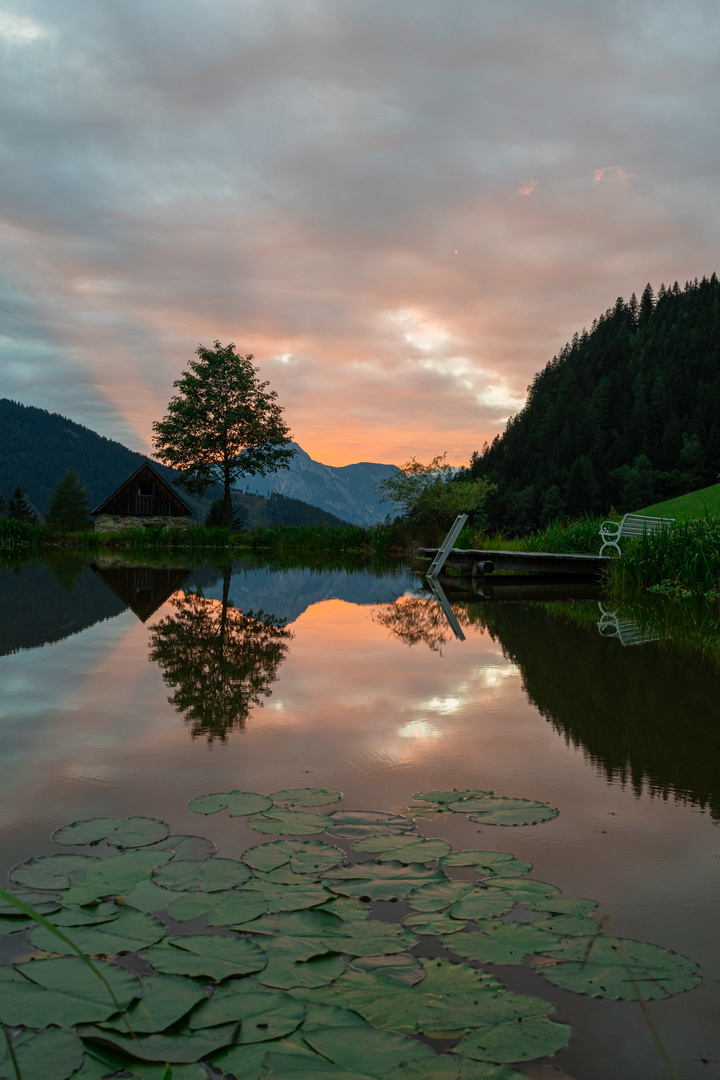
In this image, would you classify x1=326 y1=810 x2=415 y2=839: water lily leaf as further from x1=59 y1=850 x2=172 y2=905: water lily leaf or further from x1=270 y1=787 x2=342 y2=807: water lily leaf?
x1=59 y1=850 x2=172 y2=905: water lily leaf

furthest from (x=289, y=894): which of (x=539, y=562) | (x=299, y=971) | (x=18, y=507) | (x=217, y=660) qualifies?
(x=18, y=507)

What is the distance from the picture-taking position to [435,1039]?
1476 mm

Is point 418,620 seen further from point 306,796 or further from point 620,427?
point 620,427

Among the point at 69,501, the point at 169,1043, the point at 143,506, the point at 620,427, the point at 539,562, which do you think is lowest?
the point at 169,1043

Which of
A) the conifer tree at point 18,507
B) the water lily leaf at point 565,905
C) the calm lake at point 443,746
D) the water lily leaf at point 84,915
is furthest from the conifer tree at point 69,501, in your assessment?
the water lily leaf at point 565,905

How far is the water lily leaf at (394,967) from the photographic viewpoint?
166 centimetres

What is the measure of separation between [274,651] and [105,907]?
421cm

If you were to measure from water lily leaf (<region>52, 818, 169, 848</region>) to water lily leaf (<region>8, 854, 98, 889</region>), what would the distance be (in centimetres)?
12

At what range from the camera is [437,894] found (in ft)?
6.72

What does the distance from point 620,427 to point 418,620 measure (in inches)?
3655

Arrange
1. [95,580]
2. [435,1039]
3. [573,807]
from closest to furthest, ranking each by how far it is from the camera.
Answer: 1. [435,1039]
2. [573,807]
3. [95,580]

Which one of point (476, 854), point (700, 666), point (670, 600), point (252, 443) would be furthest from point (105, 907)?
point (252, 443)

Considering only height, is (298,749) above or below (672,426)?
below

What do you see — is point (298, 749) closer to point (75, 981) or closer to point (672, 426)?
point (75, 981)
